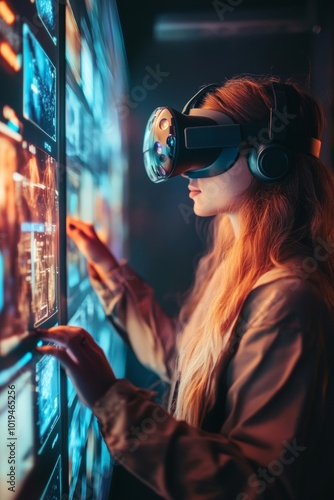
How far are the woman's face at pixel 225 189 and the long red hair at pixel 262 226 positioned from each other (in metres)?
0.02

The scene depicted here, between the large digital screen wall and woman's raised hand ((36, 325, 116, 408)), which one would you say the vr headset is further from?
woman's raised hand ((36, 325, 116, 408))

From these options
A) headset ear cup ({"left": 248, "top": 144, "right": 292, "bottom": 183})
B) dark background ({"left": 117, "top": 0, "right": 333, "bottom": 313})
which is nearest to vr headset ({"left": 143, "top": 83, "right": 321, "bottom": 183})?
headset ear cup ({"left": 248, "top": 144, "right": 292, "bottom": 183})

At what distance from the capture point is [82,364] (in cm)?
68

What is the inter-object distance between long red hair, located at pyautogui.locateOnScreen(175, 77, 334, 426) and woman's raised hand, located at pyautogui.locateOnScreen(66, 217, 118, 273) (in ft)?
1.41

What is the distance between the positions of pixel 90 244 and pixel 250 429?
69 cm

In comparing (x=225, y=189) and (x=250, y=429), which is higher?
(x=225, y=189)

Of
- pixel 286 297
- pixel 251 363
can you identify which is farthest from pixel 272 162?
pixel 251 363

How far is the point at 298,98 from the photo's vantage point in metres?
0.83

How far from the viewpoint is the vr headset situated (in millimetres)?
796

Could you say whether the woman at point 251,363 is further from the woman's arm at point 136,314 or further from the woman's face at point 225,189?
the woman's arm at point 136,314

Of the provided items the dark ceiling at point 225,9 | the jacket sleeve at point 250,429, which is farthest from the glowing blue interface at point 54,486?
the dark ceiling at point 225,9

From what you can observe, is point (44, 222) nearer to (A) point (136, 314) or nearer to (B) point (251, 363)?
(B) point (251, 363)

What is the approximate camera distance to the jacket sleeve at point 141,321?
1.31m

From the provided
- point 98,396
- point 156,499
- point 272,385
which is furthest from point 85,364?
point 156,499
